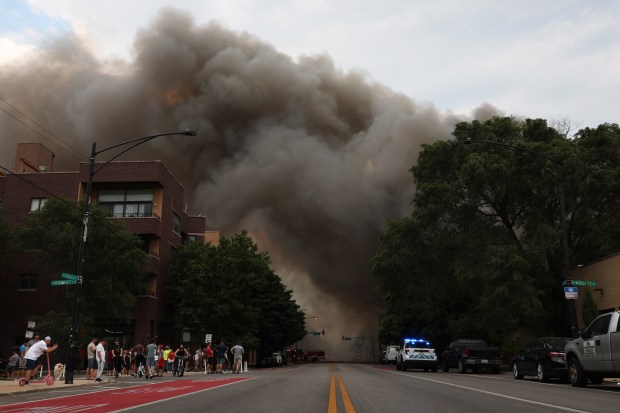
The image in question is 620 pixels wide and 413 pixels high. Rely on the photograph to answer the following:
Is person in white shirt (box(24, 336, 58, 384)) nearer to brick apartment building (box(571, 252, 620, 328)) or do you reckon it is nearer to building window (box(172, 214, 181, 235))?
brick apartment building (box(571, 252, 620, 328))

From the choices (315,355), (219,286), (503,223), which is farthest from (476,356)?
(315,355)

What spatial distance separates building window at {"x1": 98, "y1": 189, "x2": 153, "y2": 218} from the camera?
154ft

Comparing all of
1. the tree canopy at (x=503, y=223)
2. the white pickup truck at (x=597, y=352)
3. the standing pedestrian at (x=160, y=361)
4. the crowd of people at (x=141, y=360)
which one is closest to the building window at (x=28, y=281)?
the crowd of people at (x=141, y=360)

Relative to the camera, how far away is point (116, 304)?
3844 centimetres

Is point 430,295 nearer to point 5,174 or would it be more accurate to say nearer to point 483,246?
point 483,246

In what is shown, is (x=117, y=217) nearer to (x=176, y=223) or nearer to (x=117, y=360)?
(x=176, y=223)

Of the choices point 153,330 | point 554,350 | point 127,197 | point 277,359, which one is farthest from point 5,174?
point 554,350

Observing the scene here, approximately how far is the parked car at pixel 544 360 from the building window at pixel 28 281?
39076 mm

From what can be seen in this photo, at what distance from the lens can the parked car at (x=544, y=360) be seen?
18.2 meters

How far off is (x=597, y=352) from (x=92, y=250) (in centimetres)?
3332

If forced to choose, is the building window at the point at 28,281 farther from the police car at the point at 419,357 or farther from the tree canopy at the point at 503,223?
the police car at the point at 419,357

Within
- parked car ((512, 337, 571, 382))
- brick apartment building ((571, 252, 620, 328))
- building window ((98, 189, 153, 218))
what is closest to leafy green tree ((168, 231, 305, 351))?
building window ((98, 189, 153, 218))

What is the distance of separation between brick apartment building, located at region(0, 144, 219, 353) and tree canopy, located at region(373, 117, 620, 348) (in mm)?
18589

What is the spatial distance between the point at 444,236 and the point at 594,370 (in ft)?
78.6
